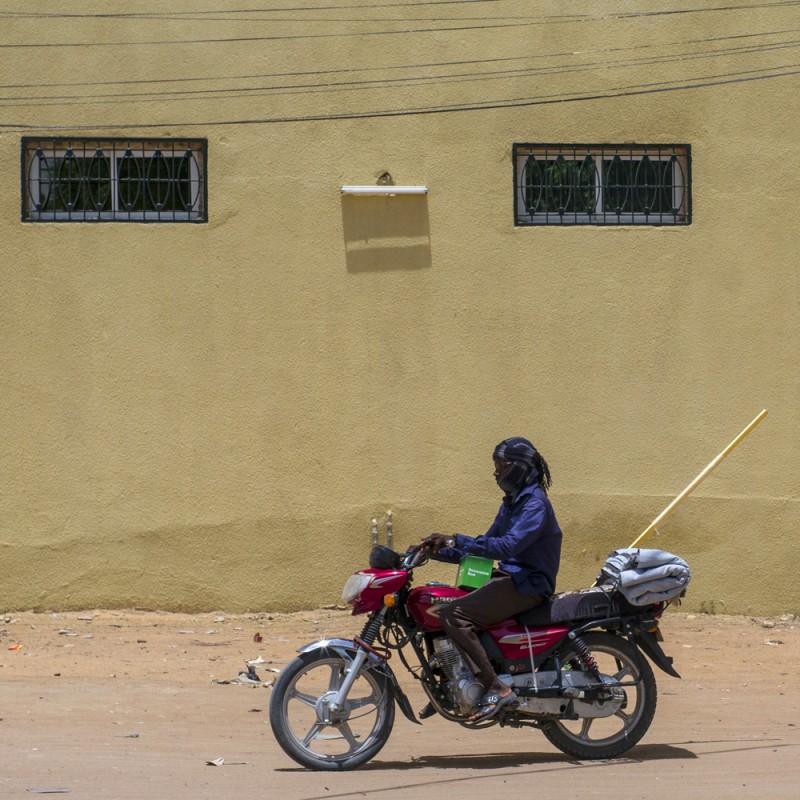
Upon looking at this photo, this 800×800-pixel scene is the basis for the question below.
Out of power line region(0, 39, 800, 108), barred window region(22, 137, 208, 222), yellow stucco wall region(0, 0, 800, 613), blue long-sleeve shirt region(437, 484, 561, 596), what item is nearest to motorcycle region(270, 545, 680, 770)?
blue long-sleeve shirt region(437, 484, 561, 596)

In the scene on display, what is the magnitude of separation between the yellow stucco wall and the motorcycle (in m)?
3.79

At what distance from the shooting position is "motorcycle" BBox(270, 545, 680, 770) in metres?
6.46

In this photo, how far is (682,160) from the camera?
35.4ft

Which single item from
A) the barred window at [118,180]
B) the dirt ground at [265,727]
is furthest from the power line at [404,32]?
the dirt ground at [265,727]

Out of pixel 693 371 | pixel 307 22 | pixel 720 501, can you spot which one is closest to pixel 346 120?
pixel 307 22

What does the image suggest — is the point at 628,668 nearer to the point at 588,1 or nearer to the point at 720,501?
the point at 720,501

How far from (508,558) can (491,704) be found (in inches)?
27.8

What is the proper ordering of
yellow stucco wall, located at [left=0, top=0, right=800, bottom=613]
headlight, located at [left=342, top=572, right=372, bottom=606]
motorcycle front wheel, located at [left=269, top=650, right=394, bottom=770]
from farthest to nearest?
yellow stucco wall, located at [left=0, top=0, right=800, bottom=613]
headlight, located at [left=342, top=572, right=372, bottom=606]
motorcycle front wheel, located at [left=269, top=650, right=394, bottom=770]

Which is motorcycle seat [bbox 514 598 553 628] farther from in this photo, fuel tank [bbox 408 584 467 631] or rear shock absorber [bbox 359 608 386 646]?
rear shock absorber [bbox 359 608 386 646]

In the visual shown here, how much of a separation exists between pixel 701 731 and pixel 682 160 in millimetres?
5016

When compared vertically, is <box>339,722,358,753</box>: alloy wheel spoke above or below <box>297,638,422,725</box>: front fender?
below

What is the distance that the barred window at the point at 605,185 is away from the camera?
35.2ft

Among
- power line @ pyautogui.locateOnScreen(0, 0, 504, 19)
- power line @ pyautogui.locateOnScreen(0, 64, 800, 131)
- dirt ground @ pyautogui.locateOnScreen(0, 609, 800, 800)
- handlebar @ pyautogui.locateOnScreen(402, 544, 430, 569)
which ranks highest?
power line @ pyautogui.locateOnScreen(0, 0, 504, 19)

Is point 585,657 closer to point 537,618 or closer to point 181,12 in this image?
point 537,618
